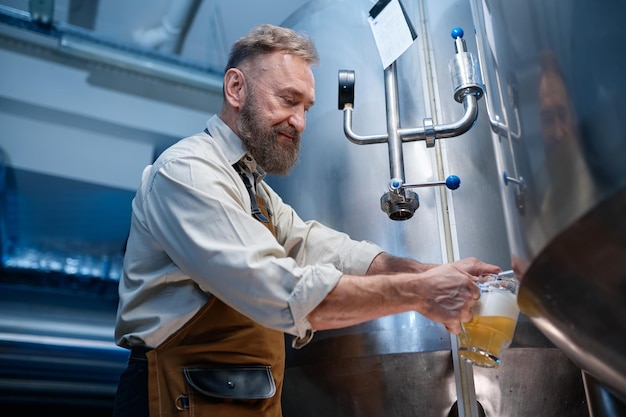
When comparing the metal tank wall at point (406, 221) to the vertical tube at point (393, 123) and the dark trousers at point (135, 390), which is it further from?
the dark trousers at point (135, 390)

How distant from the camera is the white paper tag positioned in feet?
3.89

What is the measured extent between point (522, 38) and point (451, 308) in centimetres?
38

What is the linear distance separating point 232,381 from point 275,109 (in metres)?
0.55

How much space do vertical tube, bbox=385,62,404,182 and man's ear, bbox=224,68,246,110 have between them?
296 mm

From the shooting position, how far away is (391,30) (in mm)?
1228

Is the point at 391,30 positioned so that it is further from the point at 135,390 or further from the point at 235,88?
the point at 135,390

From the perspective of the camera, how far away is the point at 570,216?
1.70 ft

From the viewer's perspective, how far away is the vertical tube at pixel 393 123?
42.8 inches

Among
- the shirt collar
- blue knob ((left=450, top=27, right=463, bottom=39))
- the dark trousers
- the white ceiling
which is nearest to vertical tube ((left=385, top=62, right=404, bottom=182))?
blue knob ((left=450, top=27, right=463, bottom=39))

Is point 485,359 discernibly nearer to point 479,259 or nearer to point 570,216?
point 479,259

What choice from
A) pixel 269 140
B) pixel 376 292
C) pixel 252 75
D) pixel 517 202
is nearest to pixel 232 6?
pixel 252 75

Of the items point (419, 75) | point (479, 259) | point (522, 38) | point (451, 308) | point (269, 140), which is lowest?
point (451, 308)

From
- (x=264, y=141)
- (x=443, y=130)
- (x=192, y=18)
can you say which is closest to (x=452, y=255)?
(x=443, y=130)

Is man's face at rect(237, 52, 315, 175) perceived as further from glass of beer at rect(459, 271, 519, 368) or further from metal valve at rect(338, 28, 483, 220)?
glass of beer at rect(459, 271, 519, 368)
